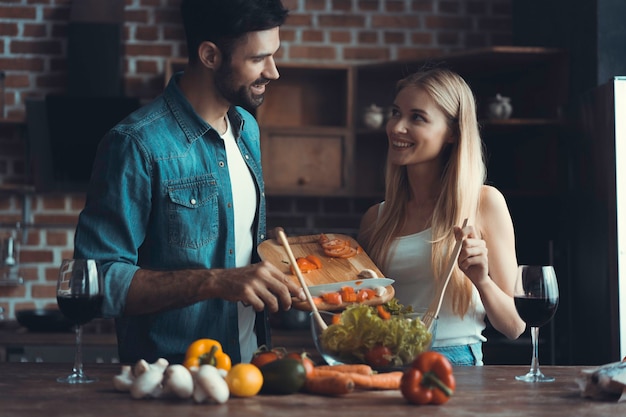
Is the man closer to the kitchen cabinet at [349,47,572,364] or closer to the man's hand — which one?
the man's hand

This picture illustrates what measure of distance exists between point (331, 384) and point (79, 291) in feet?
1.75

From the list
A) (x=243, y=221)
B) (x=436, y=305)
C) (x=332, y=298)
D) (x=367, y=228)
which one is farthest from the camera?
(x=367, y=228)

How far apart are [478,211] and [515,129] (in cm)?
175

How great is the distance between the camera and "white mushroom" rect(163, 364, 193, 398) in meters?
1.49

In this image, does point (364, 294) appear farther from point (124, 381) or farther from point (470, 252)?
point (124, 381)

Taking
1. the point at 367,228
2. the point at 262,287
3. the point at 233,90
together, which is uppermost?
the point at 233,90

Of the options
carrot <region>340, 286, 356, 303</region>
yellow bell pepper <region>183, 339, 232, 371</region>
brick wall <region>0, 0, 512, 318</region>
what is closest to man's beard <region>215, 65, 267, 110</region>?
carrot <region>340, 286, 356, 303</region>

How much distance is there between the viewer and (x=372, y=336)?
5.53ft

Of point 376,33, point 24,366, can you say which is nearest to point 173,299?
point 24,366

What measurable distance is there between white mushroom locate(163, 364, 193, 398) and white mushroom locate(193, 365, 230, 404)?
0.04ft

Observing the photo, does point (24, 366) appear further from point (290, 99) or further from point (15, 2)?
point (15, 2)

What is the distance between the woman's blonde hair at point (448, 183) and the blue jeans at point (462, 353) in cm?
15

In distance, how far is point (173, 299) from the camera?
1961 millimetres

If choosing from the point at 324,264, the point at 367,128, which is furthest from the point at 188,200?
the point at 367,128
